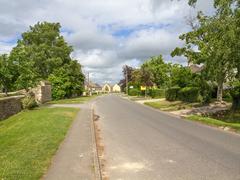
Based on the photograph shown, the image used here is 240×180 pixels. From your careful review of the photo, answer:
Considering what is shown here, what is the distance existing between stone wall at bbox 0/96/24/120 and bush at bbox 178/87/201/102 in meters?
18.1

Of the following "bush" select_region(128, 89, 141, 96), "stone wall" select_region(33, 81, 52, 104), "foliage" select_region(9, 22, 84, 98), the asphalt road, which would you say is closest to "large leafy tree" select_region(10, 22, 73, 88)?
"foliage" select_region(9, 22, 84, 98)

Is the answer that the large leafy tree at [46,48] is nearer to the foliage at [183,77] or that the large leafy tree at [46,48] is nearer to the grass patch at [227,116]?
the foliage at [183,77]

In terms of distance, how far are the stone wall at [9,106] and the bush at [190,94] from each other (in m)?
18.1

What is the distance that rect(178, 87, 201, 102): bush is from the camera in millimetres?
36594

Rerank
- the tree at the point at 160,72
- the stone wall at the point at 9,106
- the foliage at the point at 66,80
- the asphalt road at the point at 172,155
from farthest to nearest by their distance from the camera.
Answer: the tree at the point at 160,72
the foliage at the point at 66,80
the stone wall at the point at 9,106
the asphalt road at the point at 172,155

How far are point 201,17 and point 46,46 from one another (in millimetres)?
40287

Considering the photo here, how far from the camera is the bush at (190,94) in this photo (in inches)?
1441

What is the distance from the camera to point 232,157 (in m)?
9.91

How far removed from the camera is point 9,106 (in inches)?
1120

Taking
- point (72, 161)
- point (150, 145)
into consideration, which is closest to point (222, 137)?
point (150, 145)

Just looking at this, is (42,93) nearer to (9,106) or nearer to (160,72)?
(9,106)

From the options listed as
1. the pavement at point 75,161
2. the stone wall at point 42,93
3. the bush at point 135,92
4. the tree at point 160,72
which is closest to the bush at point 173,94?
the stone wall at point 42,93

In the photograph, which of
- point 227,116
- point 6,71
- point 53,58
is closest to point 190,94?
point 227,116

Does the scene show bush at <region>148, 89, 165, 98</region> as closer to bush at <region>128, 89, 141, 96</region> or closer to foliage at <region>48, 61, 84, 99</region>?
bush at <region>128, 89, 141, 96</region>
